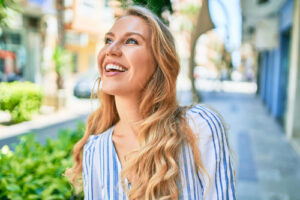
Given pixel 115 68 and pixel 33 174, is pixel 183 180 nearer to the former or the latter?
pixel 115 68

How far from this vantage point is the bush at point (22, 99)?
7.12m

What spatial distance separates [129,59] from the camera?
1263mm

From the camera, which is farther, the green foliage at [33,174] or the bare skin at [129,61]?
the green foliage at [33,174]

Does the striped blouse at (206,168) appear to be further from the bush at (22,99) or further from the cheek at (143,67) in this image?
the bush at (22,99)

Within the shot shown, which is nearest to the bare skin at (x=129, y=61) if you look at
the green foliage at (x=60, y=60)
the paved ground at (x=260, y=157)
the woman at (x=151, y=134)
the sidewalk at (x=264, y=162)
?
the woman at (x=151, y=134)

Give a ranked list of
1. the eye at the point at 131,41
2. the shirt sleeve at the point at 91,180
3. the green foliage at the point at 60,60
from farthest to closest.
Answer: the green foliage at the point at 60,60
the shirt sleeve at the point at 91,180
the eye at the point at 131,41

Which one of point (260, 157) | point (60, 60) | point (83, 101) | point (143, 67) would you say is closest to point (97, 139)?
point (143, 67)

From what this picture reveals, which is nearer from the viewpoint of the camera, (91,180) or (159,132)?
(159,132)

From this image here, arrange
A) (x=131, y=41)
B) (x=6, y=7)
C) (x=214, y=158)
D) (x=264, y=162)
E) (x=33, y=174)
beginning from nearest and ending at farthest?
(x=214, y=158) → (x=131, y=41) → (x=6, y=7) → (x=33, y=174) → (x=264, y=162)

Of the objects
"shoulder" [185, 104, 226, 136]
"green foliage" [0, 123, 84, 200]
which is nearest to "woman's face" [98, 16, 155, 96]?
"shoulder" [185, 104, 226, 136]

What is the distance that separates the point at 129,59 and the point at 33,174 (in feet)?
5.36

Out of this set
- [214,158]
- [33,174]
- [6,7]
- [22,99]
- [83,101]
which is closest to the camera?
[214,158]

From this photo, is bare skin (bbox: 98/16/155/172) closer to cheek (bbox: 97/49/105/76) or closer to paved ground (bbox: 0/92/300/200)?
cheek (bbox: 97/49/105/76)

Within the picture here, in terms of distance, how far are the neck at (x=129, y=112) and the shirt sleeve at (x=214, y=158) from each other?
270 millimetres
